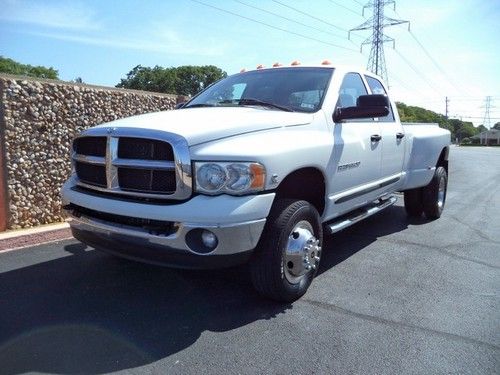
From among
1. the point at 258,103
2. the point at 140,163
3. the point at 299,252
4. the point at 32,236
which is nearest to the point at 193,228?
the point at 140,163

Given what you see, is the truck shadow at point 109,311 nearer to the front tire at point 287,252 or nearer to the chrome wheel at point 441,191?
the front tire at point 287,252

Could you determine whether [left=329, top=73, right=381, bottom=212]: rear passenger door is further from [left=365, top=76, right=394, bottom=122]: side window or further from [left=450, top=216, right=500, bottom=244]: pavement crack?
[left=450, top=216, right=500, bottom=244]: pavement crack

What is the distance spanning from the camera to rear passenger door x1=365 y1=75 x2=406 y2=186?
5113 millimetres

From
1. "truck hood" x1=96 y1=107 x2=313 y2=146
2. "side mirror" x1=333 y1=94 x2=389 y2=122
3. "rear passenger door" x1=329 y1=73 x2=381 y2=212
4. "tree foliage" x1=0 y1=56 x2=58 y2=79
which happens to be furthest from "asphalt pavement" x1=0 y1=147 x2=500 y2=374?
"tree foliage" x1=0 y1=56 x2=58 y2=79

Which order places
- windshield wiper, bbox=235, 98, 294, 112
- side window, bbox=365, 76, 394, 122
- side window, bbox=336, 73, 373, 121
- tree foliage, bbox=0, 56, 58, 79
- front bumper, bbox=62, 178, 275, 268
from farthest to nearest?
tree foliage, bbox=0, 56, 58, 79
side window, bbox=365, 76, 394, 122
side window, bbox=336, 73, 373, 121
windshield wiper, bbox=235, 98, 294, 112
front bumper, bbox=62, 178, 275, 268

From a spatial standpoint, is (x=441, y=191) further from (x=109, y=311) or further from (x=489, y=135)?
(x=489, y=135)

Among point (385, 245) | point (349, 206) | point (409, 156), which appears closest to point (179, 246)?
point (349, 206)

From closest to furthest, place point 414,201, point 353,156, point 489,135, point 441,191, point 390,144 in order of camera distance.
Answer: point 353,156, point 390,144, point 414,201, point 441,191, point 489,135

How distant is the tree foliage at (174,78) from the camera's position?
74681mm

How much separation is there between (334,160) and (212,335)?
1.83 meters

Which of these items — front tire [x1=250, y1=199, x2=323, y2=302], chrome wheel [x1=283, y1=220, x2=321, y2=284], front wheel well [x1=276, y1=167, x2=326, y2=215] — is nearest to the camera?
front tire [x1=250, y1=199, x2=323, y2=302]

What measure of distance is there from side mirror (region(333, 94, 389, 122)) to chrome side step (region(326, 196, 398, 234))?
988 millimetres

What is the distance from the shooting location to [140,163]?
323cm

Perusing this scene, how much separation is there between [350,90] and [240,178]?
7.40ft
